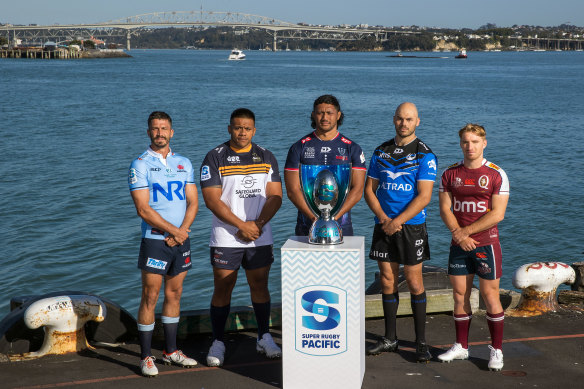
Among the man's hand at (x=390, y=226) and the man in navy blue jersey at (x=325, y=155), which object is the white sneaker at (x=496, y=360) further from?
the man in navy blue jersey at (x=325, y=155)

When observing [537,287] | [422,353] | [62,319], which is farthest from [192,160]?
[422,353]

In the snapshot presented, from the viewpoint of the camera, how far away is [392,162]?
521 centimetres

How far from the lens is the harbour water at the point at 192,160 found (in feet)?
45.0

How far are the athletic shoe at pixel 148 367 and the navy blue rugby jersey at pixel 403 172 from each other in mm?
2061

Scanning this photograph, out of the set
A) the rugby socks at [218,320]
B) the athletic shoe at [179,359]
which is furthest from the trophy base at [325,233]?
the athletic shoe at [179,359]

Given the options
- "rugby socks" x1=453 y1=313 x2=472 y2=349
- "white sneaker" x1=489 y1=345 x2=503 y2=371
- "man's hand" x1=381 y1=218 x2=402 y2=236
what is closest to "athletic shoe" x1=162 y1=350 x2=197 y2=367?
"man's hand" x1=381 y1=218 x2=402 y2=236

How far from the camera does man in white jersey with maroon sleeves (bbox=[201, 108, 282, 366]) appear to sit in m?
5.12

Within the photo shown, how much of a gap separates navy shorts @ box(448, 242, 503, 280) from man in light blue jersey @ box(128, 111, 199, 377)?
1969mm

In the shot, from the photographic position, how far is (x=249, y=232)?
16.6 feet

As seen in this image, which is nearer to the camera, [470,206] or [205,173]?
[470,206]

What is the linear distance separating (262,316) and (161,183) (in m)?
1.32

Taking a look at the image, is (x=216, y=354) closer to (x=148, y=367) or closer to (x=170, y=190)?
(x=148, y=367)

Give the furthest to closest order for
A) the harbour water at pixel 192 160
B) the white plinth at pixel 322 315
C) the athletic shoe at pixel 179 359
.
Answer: the harbour water at pixel 192 160 → the athletic shoe at pixel 179 359 → the white plinth at pixel 322 315

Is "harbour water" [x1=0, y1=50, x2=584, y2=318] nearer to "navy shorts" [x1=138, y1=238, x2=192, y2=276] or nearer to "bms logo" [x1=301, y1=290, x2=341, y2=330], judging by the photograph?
"navy shorts" [x1=138, y1=238, x2=192, y2=276]
